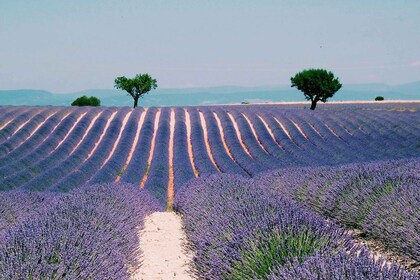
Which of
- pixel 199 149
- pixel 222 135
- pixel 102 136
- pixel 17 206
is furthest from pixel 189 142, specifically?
pixel 17 206

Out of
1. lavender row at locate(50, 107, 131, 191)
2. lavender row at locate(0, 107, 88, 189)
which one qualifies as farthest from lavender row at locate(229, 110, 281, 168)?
lavender row at locate(0, 107, 88, 189)

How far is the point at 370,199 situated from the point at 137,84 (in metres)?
33.1

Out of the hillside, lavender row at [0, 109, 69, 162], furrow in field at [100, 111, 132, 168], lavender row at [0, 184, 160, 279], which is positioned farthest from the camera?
furrow in field at [100, 111, 132, 168]

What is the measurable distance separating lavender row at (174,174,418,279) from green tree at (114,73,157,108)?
32.8m

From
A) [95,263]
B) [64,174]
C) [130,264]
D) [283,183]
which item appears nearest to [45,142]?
[64,174]

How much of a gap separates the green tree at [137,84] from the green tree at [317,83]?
41.6 feet

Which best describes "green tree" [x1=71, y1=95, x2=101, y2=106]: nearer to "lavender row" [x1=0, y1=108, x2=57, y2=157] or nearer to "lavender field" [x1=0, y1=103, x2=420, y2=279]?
"lavender row" [x1=0, y1=108, x2=57, y2=157]

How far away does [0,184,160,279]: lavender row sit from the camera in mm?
4152

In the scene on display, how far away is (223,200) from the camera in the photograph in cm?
795

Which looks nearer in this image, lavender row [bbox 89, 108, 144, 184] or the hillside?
lavender row [bbox 89, 108, 144, 184]

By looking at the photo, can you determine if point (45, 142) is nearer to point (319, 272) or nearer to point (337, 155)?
point (337, 155)

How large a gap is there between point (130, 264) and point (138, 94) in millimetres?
34595

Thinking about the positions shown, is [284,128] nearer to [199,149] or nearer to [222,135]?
[222,135]

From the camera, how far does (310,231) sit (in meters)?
5.12
